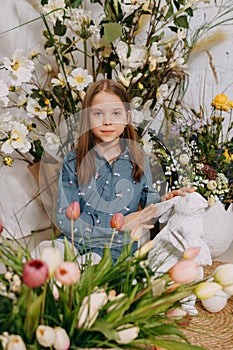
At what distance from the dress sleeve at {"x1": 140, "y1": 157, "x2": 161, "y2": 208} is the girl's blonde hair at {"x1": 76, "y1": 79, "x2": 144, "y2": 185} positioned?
2cm

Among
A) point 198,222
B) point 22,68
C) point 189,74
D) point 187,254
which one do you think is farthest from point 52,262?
point 189,74

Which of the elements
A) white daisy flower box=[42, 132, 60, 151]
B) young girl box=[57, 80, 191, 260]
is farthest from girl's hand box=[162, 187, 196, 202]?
white daisy flower box=[42, 132, 60, 151]

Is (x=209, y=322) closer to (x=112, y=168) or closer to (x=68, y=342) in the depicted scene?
(x=112, y=168)

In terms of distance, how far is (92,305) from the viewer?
0.87 meters

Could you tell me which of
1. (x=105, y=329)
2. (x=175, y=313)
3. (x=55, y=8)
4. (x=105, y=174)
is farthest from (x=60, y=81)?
(x=105, y=329)

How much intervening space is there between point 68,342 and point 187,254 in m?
0.23

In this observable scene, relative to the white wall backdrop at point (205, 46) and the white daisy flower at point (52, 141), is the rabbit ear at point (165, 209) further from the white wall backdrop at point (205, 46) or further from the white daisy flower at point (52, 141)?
the white wall backdrop at point (205, 46)

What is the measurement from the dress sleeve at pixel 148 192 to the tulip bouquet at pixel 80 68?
146 millimetres

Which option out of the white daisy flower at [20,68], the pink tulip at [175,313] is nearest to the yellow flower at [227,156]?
the white daisy flower at [20,68]

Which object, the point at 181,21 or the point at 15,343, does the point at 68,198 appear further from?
the point at 15,343

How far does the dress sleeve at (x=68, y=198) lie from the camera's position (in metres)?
1.49

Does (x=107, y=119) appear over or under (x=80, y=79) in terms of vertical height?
under

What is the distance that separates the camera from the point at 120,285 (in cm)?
102

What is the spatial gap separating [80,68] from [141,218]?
0.41 m
